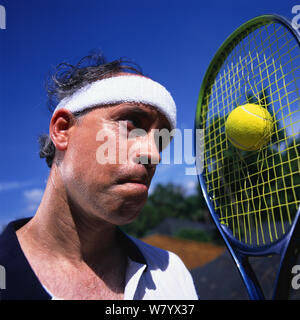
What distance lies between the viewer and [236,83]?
159 centimetres

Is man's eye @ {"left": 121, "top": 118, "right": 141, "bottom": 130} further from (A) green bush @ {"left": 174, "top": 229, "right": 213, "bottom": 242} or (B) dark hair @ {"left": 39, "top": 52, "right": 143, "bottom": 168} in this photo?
(A) green bush @ {"left": 174, "top": 229, "right": 213, "bottom": 242}

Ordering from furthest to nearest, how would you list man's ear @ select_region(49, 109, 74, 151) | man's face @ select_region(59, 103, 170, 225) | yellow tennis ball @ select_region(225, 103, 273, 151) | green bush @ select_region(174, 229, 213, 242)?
green bush @ select_region(174, 229, 213, 242) → yellow tennis ball @ select_region(225, 103, 273, 151) → man's ear @ select_region(49, 109, 74, 151) → man's face @ select_region(59, 103, 170, 225)

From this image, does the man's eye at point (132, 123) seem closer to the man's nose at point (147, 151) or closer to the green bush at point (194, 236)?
the man's nose at point (147, 151)

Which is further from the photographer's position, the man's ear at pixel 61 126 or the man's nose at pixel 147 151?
the man's ear at pixel 61 126

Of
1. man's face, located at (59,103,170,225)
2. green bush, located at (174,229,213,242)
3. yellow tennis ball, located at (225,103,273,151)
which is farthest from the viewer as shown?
green bush, located at (174,229,213,242)

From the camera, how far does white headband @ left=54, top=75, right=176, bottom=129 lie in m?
1.22

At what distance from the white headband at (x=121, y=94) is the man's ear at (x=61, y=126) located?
3 centimetres

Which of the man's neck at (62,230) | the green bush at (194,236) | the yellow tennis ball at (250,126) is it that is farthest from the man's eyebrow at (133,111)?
the green bush at (194,236)

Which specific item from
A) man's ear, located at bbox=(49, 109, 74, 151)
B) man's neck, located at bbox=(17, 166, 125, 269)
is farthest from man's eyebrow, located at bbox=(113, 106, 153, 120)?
man's neck, located at bbox=(17, 166, 125, 269)

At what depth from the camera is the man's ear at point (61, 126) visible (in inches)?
49.7

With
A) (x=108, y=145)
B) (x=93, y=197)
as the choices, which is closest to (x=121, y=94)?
(x=108, y=145)

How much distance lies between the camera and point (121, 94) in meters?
1.22
